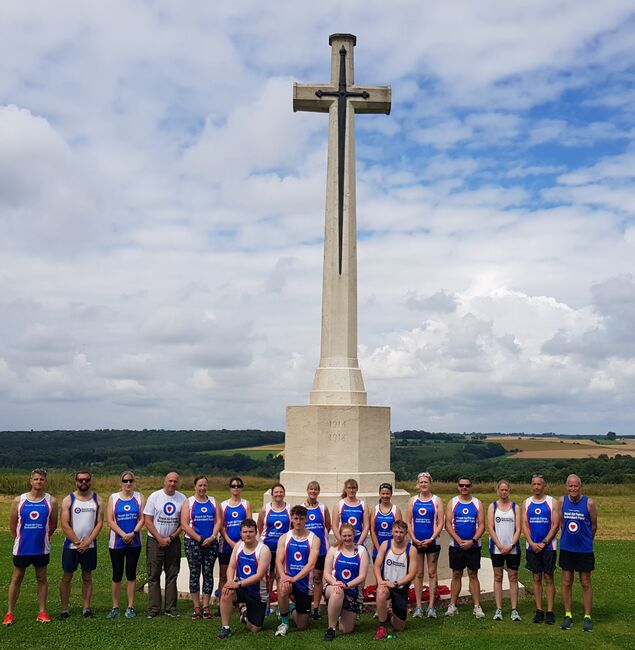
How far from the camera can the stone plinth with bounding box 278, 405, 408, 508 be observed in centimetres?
1196

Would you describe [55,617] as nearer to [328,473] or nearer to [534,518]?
[328,473]

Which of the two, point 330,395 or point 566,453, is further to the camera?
point 566,453

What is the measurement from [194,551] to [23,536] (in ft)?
6.58

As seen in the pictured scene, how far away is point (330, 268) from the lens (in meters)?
12.9

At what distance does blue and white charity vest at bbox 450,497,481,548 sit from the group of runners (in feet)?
0.04

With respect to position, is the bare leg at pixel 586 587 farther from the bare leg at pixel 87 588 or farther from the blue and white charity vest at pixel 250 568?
the bare leg at pixel 87 588

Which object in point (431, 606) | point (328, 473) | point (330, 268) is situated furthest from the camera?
point (330, 268)

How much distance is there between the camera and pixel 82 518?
29.3 ft

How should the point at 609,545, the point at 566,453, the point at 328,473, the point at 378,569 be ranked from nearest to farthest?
the point at 378,569 < the point at 328,473 < the point at 609,545 < the point at 566,453

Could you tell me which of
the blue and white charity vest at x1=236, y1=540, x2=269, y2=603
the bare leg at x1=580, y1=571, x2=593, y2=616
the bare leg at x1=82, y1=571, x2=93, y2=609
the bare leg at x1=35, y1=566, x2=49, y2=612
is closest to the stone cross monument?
the blue and white charity vest at x1=236, y1=540, x2=269, y2=603

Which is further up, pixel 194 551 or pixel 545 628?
pixel 194 551

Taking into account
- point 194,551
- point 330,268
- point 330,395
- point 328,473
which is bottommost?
point 194,551

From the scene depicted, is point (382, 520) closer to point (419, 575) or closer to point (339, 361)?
point (419, 575)

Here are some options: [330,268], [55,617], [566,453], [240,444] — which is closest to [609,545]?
[330,268]
